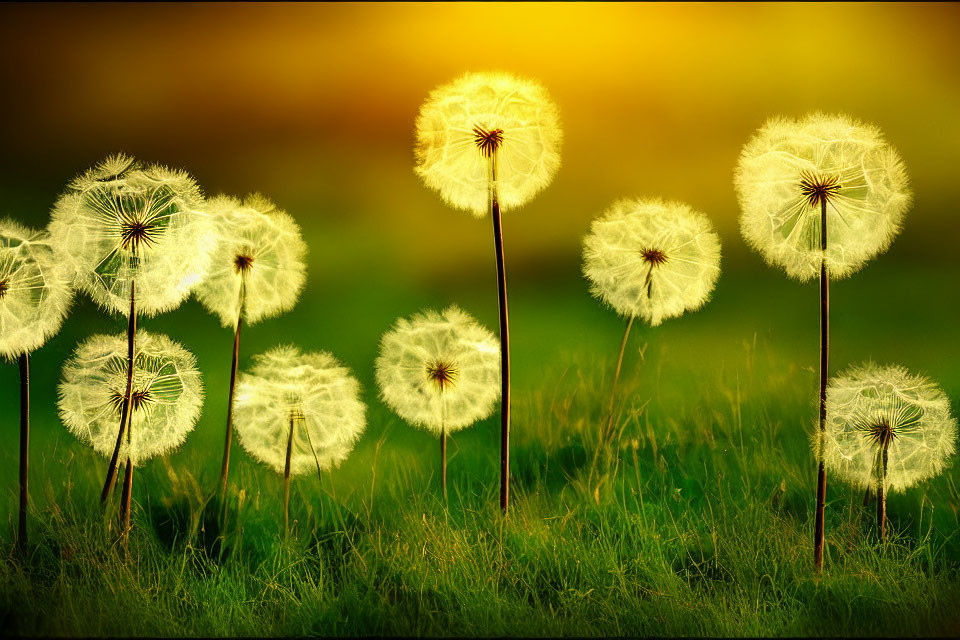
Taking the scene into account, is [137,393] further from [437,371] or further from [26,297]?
[437,371]

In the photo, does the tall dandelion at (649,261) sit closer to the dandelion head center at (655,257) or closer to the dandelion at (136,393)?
the dandelion head center at (655,257)

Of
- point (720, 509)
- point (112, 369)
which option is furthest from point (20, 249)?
point (720, 509)

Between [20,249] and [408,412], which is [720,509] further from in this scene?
[20,249]

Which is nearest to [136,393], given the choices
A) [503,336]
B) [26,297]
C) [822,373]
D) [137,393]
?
[137,393]

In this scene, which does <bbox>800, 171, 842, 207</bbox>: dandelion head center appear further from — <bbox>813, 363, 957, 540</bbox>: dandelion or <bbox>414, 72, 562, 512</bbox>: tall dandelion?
<bbox>414, 72, 562, 512</bbox>: tall dandelion

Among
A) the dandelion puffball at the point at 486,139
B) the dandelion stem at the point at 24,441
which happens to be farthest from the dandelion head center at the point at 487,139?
the dandelion stem at the point at 24,441

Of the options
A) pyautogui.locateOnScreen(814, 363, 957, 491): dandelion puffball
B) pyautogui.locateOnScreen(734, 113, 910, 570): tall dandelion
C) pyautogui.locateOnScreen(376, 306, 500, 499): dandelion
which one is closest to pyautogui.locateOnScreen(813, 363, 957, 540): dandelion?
pyautogui.locateOnScreen(814, 363, 957, 491): dandelion puffball

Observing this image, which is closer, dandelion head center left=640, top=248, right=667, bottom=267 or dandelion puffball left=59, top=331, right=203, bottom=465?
dandelion puffball left=59, top=331, right=203, bottom=465
